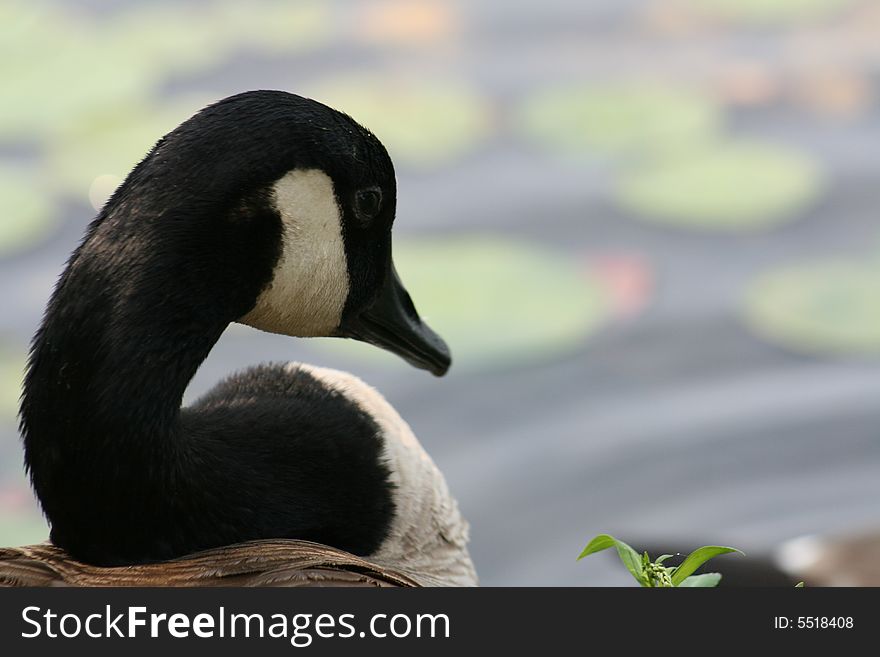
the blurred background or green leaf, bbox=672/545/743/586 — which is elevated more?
the blurred background

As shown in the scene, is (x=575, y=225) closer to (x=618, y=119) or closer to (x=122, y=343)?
(x=618, y=119)

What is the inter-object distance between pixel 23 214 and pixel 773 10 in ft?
10.3

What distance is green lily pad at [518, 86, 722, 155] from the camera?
5.26 metres

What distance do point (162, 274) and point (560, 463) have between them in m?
2.24

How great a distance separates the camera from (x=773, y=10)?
19.8 ft

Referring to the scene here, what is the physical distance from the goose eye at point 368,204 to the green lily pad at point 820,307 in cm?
220

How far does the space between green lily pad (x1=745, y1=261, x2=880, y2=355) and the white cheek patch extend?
2.16m

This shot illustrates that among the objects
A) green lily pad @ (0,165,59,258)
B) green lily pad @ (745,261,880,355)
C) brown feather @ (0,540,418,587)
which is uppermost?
green lily pad @ (0,165,59,258)

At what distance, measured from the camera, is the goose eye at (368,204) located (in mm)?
2643

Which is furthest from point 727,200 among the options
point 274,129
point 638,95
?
point 274,129

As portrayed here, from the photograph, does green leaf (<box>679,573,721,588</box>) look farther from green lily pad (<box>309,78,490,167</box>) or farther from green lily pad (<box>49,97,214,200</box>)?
green lily pad (<box>49,97,214,200</box>)

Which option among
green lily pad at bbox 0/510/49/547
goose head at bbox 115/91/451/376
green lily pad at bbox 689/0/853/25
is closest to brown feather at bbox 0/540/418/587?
goose head at bbox 115/91/451/376

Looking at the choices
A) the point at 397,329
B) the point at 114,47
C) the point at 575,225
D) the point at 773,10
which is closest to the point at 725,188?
the point at 575,225

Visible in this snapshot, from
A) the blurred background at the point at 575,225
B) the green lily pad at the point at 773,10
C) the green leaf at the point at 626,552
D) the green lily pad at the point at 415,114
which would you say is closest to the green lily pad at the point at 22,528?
the blurred background at the point at 575,225
